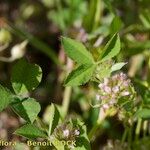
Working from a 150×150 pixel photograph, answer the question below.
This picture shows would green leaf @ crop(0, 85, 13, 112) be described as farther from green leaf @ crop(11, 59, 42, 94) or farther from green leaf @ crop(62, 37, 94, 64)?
green leaf @ crop(62, 37, 94, 64)

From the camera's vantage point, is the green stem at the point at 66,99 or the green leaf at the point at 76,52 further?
the green stem at the point at 66,99

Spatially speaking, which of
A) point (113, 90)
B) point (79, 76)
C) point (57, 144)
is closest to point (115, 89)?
point (113, 90)

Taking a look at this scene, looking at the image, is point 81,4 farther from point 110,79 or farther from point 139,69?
point 110,79

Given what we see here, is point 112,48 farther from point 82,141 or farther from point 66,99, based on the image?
point 66,99

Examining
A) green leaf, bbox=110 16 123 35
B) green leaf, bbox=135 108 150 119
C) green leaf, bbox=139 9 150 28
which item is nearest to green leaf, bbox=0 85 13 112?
green leaf, bbox=135 108 150 119

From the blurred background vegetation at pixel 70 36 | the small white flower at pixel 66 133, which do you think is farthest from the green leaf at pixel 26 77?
the blurred background vegetation at pixel 70 36

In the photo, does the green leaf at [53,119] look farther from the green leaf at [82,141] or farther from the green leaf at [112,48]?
the green leaf at [112,48]
